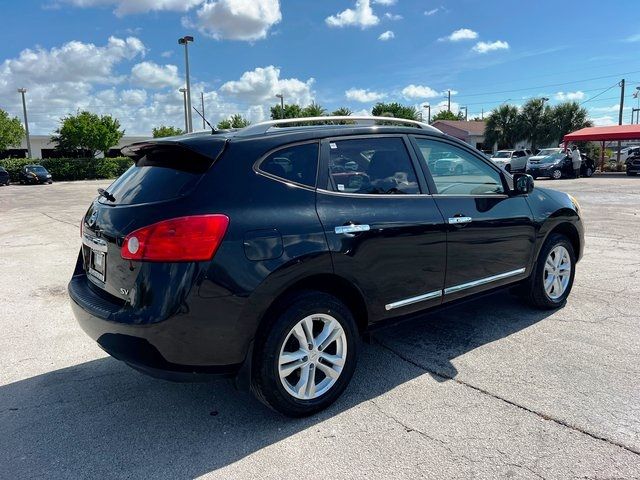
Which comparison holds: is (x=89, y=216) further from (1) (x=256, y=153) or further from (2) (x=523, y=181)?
(2) (x=523, y=181)

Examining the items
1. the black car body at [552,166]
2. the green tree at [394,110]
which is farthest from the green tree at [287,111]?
the black car body at [552,166]

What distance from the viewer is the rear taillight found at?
2.66m

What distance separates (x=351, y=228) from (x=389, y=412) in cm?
119

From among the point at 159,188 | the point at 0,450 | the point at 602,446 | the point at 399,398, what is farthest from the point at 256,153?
the point at 602,446

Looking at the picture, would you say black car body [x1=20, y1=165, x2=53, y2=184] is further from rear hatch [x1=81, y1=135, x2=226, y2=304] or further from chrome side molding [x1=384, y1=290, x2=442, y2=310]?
chrome side molding [x1=384, y1=290, x2=442, y2=310]

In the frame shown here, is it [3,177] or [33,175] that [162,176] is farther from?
[33,175]

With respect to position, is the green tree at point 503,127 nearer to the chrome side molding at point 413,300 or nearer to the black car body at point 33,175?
the black car body at point 33,175

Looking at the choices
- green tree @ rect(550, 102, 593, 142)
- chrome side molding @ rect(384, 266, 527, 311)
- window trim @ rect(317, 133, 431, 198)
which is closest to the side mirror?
chrome side molding @ rect(384, 266, 527, 311)

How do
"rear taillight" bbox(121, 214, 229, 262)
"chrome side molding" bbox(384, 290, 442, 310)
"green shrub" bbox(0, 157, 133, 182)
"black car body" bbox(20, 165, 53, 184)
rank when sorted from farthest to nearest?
1. "green shrub" bbox(0, 157, 133, 182)
2. "black car body" bbox(20, 165, 53, 184)
3. "chrome side molding" bbox(384, 290, 442, 310)
4. "rear taillight" bbox(121, 214, 229, 262)

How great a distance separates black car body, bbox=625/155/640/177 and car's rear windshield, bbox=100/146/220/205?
32854 mm

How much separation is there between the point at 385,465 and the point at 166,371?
1281 mm

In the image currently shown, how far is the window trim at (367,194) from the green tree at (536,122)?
46946mm

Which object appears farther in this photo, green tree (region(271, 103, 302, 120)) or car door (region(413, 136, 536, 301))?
green tree (region(271, 103, 302, 120))

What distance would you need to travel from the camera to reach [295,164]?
3.17 m
